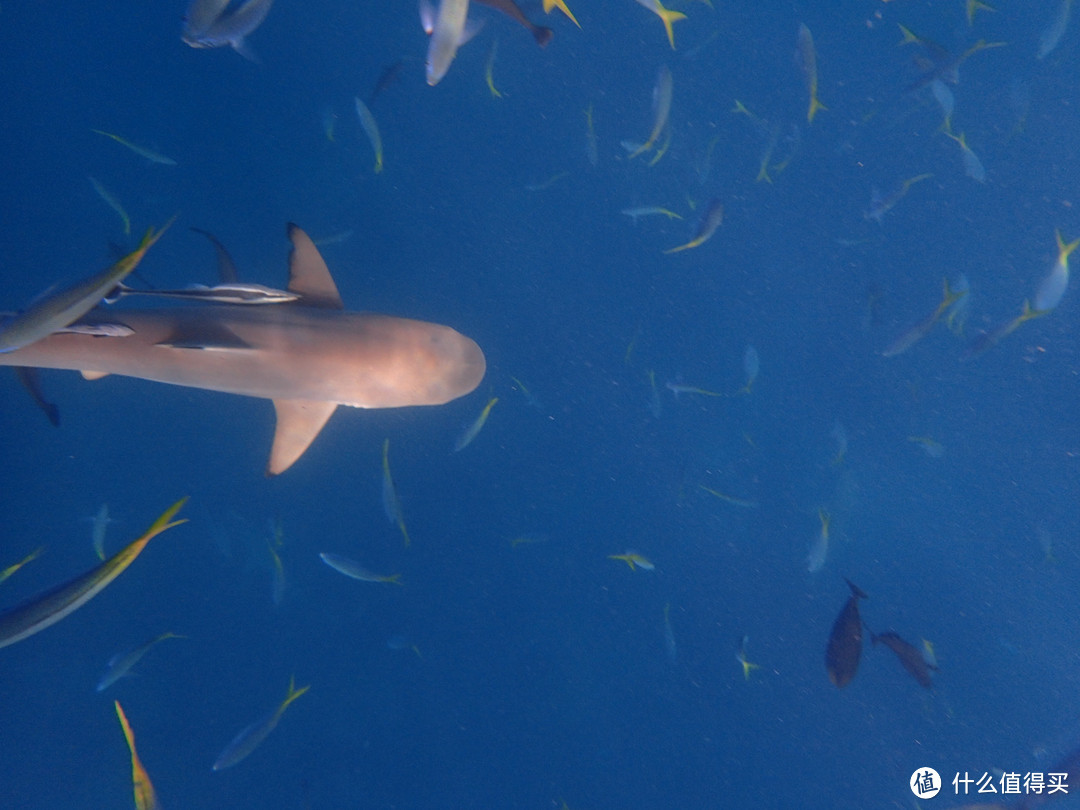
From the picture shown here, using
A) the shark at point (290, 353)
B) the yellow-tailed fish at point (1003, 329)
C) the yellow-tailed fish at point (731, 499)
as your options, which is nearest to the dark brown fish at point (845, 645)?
the yellow-tailed fish at point (731, 499)

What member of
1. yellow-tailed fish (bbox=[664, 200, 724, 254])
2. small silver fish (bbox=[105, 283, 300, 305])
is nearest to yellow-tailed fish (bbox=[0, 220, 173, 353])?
small silver fish (bbox=[105, 283, 300, 305])

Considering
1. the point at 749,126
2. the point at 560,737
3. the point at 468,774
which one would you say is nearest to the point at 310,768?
the point at 468,774

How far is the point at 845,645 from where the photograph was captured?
4363 millimetres

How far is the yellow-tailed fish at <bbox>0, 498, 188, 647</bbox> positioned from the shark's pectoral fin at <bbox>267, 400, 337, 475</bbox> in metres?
2.02

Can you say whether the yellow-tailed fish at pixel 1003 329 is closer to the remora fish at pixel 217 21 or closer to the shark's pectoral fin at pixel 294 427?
the shark's pectoral fin at pixel 294 427

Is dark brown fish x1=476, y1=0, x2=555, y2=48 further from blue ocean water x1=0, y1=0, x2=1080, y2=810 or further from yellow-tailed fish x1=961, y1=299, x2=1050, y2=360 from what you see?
yellow-tailed fish x1=961, y1=299, x2=1050, y2=360

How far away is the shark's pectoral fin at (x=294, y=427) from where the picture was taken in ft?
12.9

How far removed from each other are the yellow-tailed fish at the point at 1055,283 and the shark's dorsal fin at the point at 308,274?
5945 millimetres

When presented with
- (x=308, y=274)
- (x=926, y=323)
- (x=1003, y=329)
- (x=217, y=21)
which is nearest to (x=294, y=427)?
(x=308, y=274)

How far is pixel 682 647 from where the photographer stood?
866 cm

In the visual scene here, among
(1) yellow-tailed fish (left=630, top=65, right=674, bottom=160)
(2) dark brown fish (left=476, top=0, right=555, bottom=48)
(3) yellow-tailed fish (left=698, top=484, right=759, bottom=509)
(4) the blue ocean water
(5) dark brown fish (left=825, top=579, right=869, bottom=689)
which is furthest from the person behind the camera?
(4) the blue ocean water

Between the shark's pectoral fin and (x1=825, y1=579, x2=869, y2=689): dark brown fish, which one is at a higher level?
the shark's pectoral fin

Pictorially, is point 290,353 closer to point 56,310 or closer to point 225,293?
point 225,293

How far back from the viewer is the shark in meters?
3.30
